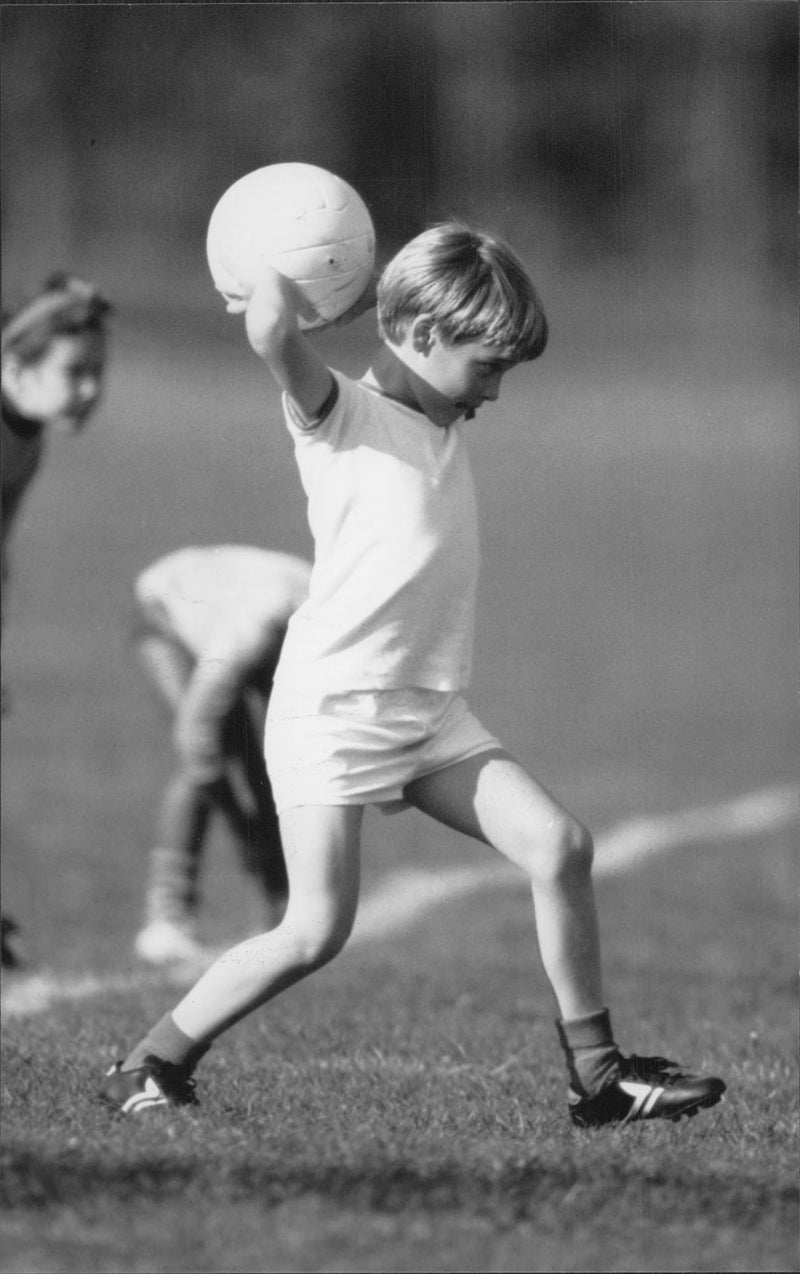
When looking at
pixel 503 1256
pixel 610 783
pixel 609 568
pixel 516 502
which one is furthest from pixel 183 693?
pixel 516 502

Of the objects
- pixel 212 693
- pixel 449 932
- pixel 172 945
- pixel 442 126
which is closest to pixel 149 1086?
pixel 212 693

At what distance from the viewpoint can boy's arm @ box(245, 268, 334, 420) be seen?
4.10m

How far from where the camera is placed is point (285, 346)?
4121 millimetres

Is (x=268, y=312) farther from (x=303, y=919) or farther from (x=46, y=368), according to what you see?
(x=46, y=368)

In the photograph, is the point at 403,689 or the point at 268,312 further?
the point at 403,689

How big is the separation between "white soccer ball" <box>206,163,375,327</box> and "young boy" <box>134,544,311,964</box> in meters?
2.01

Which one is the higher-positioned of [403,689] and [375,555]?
[375,555]

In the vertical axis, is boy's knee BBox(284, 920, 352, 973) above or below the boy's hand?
below

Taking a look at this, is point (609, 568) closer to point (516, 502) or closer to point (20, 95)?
point (516, 502)

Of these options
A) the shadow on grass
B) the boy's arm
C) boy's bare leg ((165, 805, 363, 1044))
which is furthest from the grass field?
the boy's arm

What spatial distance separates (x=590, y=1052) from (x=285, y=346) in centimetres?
143

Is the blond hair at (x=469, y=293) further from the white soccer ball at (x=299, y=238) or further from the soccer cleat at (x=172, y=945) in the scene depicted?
the soccer cleat at (x=172, y=945)

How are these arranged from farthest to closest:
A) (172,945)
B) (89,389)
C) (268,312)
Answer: (172,945) < (89,389) < (268,312)

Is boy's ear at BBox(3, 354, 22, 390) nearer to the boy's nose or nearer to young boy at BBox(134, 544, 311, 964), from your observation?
the boy's nose
